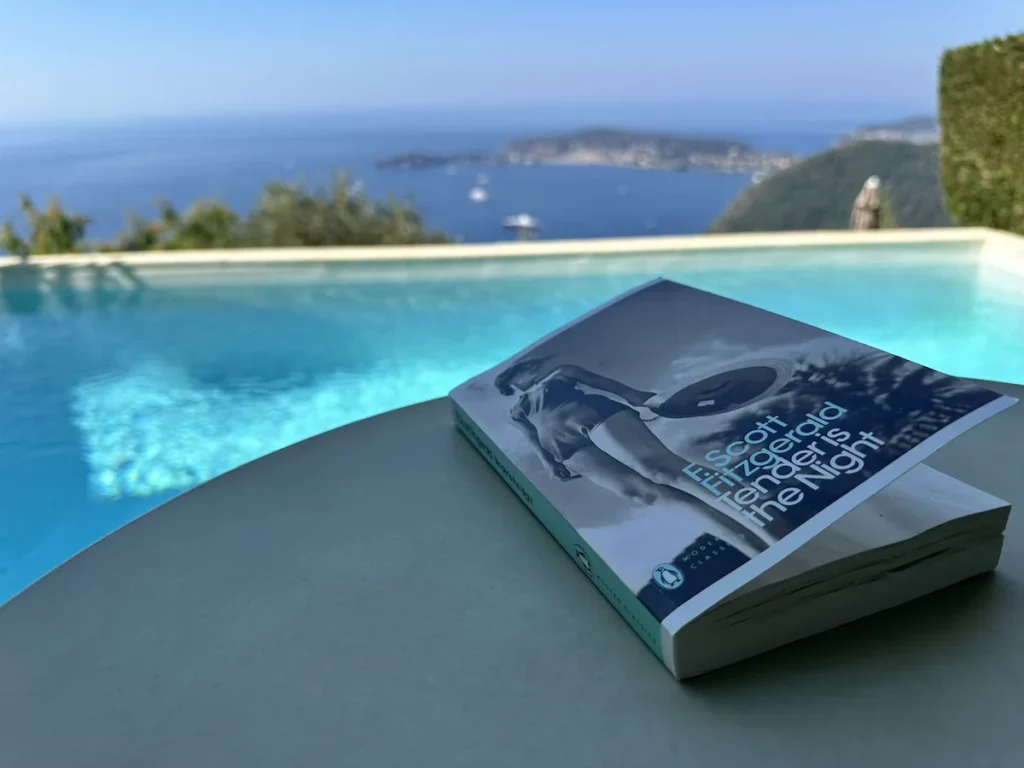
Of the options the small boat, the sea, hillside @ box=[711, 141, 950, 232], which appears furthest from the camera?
the small boat

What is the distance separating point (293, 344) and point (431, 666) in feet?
9.76

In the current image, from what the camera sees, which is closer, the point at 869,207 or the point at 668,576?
the point at 668,576

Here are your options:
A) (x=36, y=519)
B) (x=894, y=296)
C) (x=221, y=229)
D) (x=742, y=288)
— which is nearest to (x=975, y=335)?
(x=894, y=296)

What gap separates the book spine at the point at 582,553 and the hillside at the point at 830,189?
8.44 m

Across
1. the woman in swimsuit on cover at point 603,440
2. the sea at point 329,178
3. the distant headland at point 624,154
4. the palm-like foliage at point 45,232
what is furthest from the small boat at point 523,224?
the woman in swimsuit on cover at point 603,440

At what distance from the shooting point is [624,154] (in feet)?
39.7

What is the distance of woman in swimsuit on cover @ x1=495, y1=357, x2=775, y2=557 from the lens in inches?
20.2

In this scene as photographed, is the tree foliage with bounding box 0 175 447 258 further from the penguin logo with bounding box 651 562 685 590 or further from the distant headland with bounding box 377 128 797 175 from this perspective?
the penguin logo with bounding box 651 562 685 590

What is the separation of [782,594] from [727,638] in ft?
0.15

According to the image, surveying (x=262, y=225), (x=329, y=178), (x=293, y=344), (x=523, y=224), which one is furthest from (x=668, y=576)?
(x=523, y=224)

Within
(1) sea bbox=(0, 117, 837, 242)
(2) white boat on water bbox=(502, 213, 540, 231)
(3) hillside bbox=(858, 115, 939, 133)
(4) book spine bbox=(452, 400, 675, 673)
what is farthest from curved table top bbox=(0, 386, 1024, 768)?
(3) hillside bbox=(858, 115, 939, 133)

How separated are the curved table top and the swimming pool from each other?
1.52 m

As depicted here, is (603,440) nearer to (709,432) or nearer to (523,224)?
(709,432)

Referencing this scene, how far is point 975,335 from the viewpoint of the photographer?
3.16m
